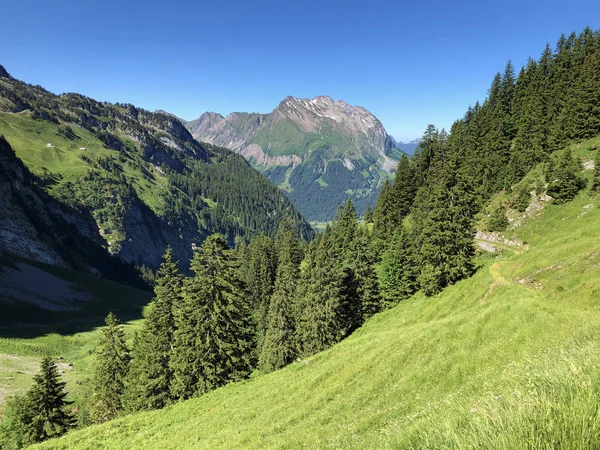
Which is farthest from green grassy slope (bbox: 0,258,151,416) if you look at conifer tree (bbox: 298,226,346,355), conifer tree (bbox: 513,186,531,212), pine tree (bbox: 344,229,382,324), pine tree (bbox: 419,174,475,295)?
conifer tree (bbox: 513,186,531,212)

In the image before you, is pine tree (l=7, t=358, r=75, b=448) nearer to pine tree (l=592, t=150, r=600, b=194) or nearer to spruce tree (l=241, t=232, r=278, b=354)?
spruce tree (l=241, t=232, r=278, b=354)

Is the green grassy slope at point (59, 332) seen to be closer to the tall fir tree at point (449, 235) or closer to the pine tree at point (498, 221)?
the tall fir tree at point (449, 235)

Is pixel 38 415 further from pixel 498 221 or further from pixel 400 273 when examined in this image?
pixel 498 221

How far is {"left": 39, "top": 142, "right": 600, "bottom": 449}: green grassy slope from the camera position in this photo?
3.53 metres

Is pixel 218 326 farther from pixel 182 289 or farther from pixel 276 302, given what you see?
pixel 276 302

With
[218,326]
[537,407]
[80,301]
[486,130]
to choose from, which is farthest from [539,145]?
[80,301]

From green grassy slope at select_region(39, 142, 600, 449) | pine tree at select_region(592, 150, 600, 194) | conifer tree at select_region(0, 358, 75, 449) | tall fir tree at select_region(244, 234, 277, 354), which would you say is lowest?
green grassy slope at select_region(39, 142, 600, 449)

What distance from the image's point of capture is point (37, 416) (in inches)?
1364

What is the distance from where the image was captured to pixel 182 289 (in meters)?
36.6

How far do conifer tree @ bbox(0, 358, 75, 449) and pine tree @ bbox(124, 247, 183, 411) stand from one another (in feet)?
23.1

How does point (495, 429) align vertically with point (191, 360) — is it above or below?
below

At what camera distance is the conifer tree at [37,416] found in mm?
34469

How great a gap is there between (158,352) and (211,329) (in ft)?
25.7

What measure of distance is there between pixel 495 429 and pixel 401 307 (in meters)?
42.4
